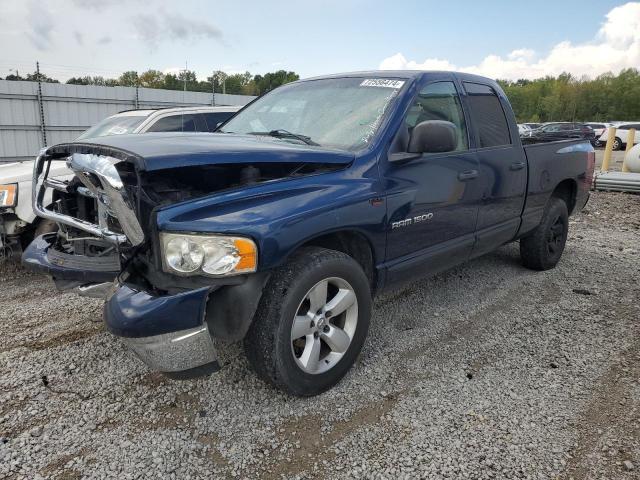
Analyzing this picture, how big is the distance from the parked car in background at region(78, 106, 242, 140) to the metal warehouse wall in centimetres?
871

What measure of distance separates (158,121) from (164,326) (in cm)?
414

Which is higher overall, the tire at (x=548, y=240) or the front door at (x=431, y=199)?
the front door at (x=431, y=199)

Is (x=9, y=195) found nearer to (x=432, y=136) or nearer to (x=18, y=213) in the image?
(x=18, y=213)

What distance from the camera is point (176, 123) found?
19.4 feet

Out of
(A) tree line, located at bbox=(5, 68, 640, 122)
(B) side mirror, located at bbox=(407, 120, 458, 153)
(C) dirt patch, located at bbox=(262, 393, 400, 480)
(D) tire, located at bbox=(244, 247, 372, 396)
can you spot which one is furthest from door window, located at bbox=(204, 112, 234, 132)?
(A) tree line, located at bbox=(5, 68, 640, 122)

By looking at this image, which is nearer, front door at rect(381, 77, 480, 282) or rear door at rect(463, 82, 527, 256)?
front door at rect(381, 77, 480, 282)

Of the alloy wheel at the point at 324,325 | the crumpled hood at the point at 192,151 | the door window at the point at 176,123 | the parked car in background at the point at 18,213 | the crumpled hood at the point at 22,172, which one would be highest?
the door window at the point at 176,123

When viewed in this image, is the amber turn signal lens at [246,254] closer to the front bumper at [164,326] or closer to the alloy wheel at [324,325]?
the front bumper at [164,326]

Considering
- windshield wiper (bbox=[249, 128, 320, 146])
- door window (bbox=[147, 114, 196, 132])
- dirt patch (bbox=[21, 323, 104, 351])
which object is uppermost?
door window (bbox=[147, 114, 196, 132])

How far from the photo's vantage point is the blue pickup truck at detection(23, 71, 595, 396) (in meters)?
2.25

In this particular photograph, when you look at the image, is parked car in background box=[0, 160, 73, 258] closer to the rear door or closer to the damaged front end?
the damaged front end

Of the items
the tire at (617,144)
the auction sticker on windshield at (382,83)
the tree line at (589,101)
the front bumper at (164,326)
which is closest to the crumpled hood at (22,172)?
the front bumper at (164,326)

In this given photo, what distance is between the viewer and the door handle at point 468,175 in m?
3.51

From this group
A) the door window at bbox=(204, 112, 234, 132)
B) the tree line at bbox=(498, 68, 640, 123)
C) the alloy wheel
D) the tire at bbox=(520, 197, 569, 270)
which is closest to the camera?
the alloy wheel
